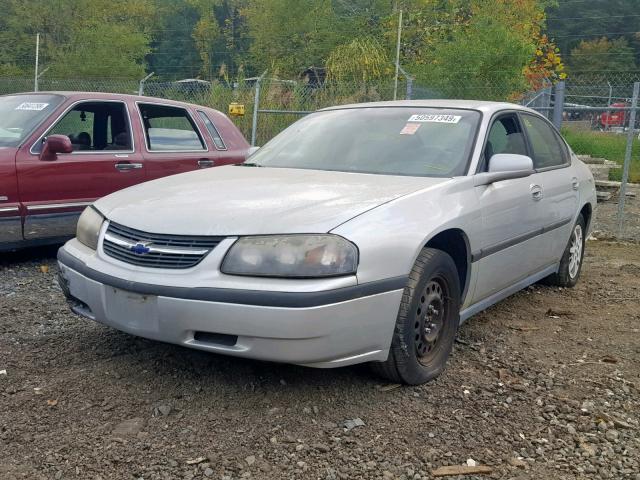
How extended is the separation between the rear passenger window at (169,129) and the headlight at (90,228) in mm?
2912

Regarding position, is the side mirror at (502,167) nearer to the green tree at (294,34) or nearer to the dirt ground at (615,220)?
the dirt ground at (615,220)

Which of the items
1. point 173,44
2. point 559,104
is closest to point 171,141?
point 559,104

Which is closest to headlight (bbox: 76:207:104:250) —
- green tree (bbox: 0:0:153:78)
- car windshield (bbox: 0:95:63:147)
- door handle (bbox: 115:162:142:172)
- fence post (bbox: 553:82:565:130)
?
car windshield (bbox: 0:95:63:147)

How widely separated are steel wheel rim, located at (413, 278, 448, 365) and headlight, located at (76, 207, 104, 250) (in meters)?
1.63

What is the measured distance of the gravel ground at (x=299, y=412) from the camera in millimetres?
2725

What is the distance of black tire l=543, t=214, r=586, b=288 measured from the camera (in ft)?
18.1

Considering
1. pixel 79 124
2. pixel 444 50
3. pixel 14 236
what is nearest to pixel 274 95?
pixel 444 50

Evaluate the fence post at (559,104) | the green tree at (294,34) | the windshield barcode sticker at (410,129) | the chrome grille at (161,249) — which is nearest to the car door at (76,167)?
the chrome grille at (161,249)

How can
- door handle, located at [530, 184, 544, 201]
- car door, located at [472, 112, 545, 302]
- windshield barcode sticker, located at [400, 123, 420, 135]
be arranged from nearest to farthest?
1. car door, located at [472, 112, 545, 302]
2. windshield barcode sticker, located at [400, 123, 420, 135]
3. door handle, located at [530, 184, 544, 201]

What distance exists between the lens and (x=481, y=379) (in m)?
3.63

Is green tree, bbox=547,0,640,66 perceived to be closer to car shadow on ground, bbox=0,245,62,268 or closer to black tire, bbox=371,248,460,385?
car shadow on ground, bbox=0,245,62,268

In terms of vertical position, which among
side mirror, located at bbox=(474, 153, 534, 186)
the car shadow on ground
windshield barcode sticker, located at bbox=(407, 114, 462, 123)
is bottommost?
the car shadow on ground

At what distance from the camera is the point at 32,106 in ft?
20.2

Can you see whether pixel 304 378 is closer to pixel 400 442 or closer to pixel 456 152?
pixel 400 442
